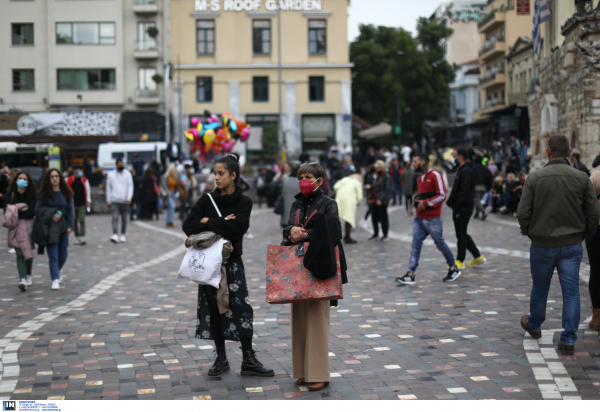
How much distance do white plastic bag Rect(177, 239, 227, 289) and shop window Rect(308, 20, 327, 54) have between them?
4322cm

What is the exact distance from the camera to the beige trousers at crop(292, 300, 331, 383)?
5199 mm

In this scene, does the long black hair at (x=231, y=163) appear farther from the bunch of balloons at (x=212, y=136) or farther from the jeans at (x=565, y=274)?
the bunch of balloons at (x=212, y=136)

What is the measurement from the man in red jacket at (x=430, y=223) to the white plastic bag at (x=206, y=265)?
4.98m

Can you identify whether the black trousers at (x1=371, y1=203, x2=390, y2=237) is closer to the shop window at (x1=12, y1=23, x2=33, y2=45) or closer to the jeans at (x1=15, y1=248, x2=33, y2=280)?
the jeans at (x1=15, y1=248, x2=33, y2=280)

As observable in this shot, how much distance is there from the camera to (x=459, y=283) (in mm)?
9938

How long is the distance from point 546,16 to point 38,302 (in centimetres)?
1790

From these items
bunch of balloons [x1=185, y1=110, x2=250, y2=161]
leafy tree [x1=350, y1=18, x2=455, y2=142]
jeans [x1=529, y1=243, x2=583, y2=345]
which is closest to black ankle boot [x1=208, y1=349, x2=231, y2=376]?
jeans [x1=529, y1=243, x2=583, y2=345]

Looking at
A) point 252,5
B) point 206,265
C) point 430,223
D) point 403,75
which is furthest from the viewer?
point 403,75

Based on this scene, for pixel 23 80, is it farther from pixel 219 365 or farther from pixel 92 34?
pixel 92 34

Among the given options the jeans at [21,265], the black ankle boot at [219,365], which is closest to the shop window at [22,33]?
the jeans at [21,265]

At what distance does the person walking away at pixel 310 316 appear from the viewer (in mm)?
5203

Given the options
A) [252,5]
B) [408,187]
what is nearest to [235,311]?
[408,187]

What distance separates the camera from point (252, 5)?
154 ft

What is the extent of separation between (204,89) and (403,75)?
54.6ft
